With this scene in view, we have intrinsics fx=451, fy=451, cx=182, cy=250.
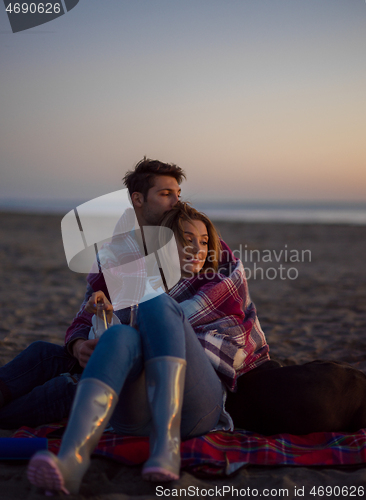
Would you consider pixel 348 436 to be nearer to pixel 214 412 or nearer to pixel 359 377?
pixel 359 377

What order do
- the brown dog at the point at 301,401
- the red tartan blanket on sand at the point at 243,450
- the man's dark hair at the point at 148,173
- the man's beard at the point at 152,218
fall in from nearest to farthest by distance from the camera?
the red tartan blanket on sand at the point at 243,450, the brown dog at the point at 301,401, the man's beard at the point at 152,218, the man's dark hair at the point at 148,173

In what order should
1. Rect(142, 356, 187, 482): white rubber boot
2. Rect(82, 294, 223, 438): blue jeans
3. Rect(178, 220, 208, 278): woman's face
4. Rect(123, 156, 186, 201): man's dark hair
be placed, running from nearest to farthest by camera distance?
Rect(142, 356, 187, 482): white rubber boot < Rect(82, 294, 223, 438): blue jeans < Rect(178, 220, 208, 278): woman's face < Rect(123, 156, 186, 201): man's dark hair

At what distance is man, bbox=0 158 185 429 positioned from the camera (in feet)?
8.14

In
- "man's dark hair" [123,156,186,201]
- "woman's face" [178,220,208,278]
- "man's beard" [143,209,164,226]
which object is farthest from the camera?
"man's dark hair" [123,156,186,201]

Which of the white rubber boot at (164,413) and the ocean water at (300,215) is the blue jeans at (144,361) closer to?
the white rubber boot at (164,413)

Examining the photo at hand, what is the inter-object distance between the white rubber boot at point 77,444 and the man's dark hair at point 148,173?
A: 5.34 feet

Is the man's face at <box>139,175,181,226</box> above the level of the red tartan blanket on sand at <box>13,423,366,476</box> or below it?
above

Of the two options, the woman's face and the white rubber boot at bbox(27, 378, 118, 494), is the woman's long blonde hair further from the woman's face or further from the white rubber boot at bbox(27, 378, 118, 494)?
the white rubber boot at bbox(27, 378, 118, 494)

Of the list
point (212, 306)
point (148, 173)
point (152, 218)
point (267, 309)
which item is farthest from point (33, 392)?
point (267, 309)

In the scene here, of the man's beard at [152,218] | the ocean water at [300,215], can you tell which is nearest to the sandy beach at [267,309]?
the man's beard at [152,218]

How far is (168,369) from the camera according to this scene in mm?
1691

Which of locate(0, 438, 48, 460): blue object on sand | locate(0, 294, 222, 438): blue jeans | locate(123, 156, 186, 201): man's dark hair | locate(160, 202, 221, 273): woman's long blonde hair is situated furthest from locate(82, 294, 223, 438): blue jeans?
locate(123, 156, 186, 201): man's dark hair

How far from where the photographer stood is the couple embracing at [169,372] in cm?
159

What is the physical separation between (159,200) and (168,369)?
4.77ft
